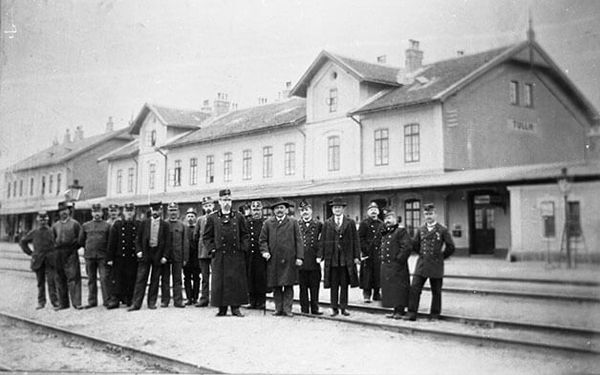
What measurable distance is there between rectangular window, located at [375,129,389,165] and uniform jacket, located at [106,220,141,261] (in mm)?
3760

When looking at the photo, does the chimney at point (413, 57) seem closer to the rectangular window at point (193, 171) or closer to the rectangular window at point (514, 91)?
the rectangular window at point (514, 91)

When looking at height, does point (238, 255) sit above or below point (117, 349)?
above

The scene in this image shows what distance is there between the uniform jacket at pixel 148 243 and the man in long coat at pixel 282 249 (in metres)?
1.33

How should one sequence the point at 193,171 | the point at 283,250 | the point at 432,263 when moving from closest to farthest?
1. the point at 432,263
2. the point at 283,250
3. the point at 193,171

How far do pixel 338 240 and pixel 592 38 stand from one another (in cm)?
319

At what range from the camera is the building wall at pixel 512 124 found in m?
4.64

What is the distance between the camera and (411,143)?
8.46 metres

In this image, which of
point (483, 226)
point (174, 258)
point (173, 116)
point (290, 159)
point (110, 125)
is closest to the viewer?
point (483, 226)

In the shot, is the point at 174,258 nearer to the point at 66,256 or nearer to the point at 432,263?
the point at 66,256

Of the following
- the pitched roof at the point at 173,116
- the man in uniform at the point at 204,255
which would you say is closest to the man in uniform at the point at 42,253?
the pitched roof at the point at 173,116

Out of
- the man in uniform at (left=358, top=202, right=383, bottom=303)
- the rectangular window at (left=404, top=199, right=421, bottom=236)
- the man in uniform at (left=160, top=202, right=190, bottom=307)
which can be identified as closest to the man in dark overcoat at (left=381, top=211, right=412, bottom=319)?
the rectangular window at (left=404, top=199, right=421, bottom=236)

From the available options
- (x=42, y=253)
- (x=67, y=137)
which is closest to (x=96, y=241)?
(x=42, y=253)

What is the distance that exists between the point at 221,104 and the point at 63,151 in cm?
200

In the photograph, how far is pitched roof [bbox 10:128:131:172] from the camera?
6109mm
